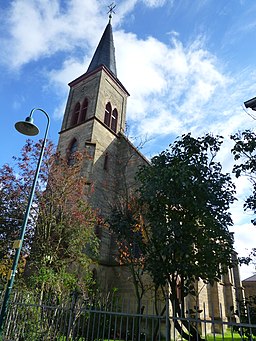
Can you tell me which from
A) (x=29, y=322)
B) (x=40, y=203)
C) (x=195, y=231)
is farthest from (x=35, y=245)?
(x=195, y=231)

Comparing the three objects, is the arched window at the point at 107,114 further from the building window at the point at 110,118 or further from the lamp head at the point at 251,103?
the lamp head at the point at 251,103

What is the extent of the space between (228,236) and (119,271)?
9171 millimetres

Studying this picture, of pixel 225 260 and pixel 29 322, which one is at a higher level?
pixel 225 260

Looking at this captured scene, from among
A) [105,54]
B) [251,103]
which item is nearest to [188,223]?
[251,103]

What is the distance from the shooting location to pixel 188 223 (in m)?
8.11

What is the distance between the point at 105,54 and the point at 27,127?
22178 millimetres

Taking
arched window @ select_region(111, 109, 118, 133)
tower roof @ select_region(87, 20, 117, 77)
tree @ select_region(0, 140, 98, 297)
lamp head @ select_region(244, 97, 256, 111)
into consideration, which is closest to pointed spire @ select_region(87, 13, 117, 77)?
tower roof @ select_region(87, 20, 117, 77)

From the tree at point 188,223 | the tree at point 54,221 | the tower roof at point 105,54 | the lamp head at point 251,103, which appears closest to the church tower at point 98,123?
the tower roof at point 105,54

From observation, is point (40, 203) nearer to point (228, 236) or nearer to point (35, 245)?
point (35, 245)

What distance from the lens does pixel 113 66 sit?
26.7 m

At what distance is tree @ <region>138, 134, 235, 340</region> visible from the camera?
7723 mm

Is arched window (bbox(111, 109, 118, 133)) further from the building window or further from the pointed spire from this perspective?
the pointed spire

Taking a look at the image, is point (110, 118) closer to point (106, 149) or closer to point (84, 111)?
point (84, 111)

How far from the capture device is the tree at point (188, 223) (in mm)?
7723
